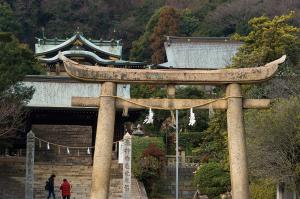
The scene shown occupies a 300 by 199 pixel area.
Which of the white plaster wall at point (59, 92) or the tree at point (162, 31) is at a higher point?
the tree at point (162, 31)

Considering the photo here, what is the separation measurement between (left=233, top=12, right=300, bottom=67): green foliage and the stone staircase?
6432 mm

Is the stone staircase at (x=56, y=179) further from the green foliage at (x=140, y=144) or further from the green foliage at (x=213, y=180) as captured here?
the green foliage at (x=213, y=180)

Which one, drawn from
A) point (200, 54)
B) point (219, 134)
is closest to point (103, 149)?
point (219, 134)

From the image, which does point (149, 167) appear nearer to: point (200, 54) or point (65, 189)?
point (65, 189)

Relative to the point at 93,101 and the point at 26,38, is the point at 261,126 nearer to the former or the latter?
the point at 93,101

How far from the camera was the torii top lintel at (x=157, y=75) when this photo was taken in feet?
43.0

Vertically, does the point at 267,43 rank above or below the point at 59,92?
above

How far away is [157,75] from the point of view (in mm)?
13125

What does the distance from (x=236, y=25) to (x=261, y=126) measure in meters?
50.1

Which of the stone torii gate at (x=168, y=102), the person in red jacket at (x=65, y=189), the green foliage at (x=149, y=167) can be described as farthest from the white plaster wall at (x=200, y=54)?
the stone torii gate at (x=168, y=102)

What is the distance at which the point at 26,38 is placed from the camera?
6975 cm

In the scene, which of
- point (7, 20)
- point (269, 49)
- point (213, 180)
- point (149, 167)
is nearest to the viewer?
point (213, 180)

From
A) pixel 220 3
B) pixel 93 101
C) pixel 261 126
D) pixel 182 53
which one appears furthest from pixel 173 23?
pixel 93 101

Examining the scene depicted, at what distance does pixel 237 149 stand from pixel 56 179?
17.4 m
